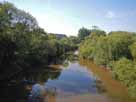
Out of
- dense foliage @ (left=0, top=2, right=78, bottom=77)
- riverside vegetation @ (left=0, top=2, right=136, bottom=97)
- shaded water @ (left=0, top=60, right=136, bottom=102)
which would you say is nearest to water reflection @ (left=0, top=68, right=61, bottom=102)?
shaded water @ (left=0, top=60, right=136, bottom=102)

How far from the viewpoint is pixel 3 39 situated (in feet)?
98.1

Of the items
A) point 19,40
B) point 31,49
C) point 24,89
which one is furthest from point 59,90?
point 31,49

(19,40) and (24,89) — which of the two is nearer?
(24,89)

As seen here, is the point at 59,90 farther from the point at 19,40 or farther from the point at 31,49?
the point at 31,49

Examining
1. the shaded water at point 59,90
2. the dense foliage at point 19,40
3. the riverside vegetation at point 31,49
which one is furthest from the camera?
the dense foliage at point 19,40

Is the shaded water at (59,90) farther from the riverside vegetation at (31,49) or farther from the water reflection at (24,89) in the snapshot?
the riverside vegetation at (31,49)

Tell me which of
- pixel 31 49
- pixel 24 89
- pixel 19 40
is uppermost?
pixel 19 40

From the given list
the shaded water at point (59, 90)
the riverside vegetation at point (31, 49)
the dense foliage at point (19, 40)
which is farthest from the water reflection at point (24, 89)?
the dense foliage at point (19, 40)

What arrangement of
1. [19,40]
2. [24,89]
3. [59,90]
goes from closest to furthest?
[24,89]
[59,90]
[19,40]

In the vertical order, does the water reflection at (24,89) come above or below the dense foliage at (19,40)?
below

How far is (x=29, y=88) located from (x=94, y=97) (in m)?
7.70

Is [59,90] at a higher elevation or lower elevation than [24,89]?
lower

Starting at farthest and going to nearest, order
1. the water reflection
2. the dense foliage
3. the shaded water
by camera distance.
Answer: the dense foliage → the shaded water → the water reflection

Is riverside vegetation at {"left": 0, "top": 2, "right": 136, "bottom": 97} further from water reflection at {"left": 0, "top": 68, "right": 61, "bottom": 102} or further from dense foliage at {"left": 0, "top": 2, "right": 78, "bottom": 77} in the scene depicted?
water reflection at {"left": 0, "top": 68, "right": 61, "bottom": 102}
